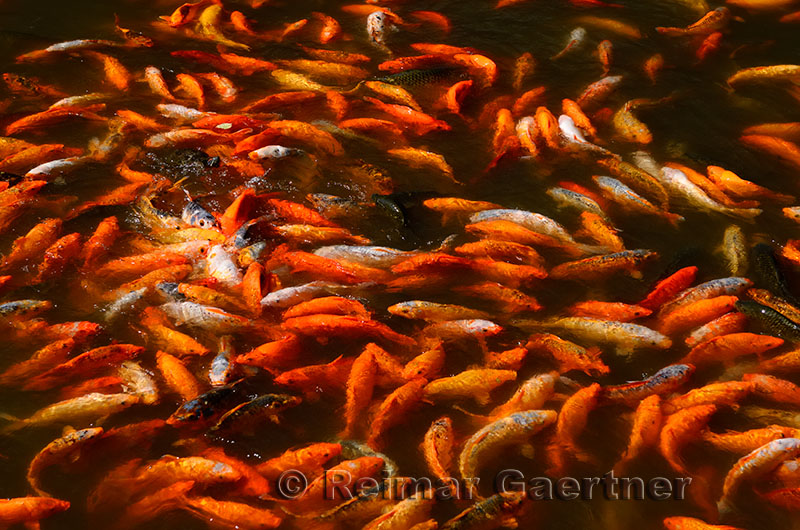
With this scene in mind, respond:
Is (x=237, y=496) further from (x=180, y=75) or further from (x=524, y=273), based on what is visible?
(x=180, y=75)

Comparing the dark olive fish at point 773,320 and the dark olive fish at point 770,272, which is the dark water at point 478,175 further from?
the dark olive fish at point 773,320

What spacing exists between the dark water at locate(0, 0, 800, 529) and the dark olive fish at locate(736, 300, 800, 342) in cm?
49

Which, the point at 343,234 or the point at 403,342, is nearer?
the point at 403,342

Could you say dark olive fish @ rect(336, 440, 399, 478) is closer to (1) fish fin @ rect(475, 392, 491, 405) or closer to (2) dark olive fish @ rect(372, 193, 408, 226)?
(1) fish fin @ rect(475, 392, 491, 405)

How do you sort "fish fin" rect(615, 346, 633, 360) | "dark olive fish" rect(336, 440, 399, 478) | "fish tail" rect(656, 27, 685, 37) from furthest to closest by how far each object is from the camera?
1. "fish tail" rect(656, 27, 685, 37)
2. "fish fin" rect(615, 346, 633, 360)
3. "dark olive fish" rect(336, 440, 399, 478)

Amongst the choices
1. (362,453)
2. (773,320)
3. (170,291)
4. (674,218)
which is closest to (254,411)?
(362,453)

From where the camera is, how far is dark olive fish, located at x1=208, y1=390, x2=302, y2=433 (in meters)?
3.92

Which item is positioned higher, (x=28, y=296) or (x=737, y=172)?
(x=737, y=172)

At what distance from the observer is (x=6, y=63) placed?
7004 millimetres

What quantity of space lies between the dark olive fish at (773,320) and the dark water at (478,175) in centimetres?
49

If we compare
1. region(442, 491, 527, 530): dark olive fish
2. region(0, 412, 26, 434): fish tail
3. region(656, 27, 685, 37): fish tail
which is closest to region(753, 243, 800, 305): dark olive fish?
region(442, 491, 527, 530): dark olive fish

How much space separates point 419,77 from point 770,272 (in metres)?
3.20

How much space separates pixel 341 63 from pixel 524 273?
10.2 feet

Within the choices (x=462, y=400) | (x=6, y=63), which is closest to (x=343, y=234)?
(x=462, y=400)
